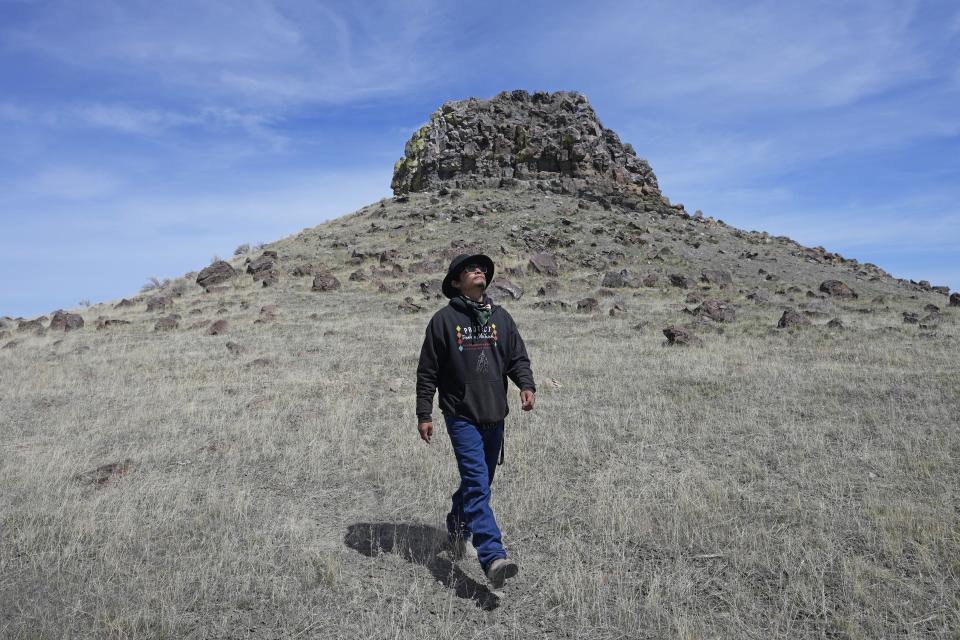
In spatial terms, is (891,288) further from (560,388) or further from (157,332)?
(157,332)

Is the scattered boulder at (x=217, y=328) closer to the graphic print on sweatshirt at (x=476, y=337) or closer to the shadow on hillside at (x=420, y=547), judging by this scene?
the shadow on hillside at (x=420, y=547)

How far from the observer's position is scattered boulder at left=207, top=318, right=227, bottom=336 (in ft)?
62.0

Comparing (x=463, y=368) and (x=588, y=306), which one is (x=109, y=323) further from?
(x=463, y=368)

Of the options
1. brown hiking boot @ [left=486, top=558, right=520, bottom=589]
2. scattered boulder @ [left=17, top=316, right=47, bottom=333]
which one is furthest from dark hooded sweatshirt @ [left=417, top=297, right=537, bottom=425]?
scattered boulder @ [left=17, top=316, right=47, bottom=333]

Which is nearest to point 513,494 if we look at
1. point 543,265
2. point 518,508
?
point 518,508

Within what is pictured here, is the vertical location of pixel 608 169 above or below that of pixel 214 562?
above

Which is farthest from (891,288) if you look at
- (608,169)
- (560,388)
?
(560,388)

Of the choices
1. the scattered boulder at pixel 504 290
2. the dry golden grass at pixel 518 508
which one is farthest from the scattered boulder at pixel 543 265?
the dry golden grass at pixel 518 508

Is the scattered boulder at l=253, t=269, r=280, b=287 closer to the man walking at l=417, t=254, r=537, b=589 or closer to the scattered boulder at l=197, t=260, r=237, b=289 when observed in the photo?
the scattered boulder at l=197, t=260, r=237, b=289

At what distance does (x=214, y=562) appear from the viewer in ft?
15.0

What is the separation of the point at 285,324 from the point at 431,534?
15956mm

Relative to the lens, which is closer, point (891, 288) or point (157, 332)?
point (157, 332)

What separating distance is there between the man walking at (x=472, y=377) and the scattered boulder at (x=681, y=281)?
2664 centimetres

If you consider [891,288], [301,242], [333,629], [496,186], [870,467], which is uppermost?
[496,186]
